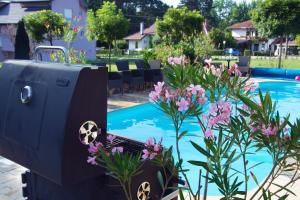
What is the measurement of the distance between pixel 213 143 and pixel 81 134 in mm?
890

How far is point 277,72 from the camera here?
19.8m

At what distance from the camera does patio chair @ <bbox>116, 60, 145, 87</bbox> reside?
12.3 meters

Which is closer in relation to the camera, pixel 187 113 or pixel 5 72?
pixel 187 113

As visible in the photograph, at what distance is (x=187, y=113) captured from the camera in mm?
2027

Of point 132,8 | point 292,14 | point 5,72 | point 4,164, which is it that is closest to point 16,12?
point 292,14

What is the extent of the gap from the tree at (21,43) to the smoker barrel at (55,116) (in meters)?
19.3

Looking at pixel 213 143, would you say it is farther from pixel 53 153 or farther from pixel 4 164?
pixel 4 164

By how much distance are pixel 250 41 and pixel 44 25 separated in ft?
155

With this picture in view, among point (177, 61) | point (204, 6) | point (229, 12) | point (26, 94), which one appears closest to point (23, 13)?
point (26, 94)

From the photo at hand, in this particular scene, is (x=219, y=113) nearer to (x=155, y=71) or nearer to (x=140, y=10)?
(x=155, y=71)

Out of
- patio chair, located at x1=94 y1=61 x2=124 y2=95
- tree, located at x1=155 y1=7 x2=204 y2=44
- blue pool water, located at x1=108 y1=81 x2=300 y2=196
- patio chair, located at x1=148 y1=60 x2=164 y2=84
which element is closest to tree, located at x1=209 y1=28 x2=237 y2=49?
tree, located at x1=155 y1=7 x2=204 y2=44

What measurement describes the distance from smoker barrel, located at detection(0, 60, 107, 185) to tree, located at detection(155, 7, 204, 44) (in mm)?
22974

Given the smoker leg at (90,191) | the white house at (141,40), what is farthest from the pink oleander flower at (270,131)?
the white house at (141,40)

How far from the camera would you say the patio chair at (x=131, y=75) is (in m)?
12.3
